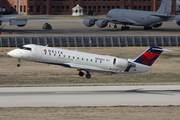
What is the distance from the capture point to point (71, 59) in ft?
157

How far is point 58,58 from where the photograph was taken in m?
47.2

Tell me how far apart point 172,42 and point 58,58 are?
4674 centimetres

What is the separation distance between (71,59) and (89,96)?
279 inches

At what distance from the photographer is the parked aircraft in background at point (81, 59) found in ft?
153

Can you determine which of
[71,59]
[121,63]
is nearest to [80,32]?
[71,59]

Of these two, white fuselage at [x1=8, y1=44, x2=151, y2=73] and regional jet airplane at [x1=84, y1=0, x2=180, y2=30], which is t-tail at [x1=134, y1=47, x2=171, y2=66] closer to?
white fuselage at [x1=8, y1=44, x2=151, y2=73]

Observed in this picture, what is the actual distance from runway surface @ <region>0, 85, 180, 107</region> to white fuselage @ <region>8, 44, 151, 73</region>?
9.51 ft

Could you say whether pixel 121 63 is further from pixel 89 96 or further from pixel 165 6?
pixel 165 6

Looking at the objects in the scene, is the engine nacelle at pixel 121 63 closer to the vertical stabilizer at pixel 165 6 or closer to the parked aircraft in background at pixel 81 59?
the parked aircraft in background at pixel 81 59

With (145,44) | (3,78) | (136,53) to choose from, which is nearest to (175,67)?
(136,53)

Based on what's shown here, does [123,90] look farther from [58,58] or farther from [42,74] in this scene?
[42,74]

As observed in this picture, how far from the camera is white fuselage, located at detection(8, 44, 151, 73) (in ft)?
153

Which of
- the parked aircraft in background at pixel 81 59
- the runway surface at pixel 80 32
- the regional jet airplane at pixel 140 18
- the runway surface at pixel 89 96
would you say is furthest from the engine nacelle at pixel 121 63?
the regional jet airplane at pixel 140 18

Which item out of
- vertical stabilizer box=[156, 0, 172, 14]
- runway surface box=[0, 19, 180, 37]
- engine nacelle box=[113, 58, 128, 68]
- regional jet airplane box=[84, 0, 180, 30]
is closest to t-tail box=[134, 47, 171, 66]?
engine nacelle box=[113, 58, 128, 68]
